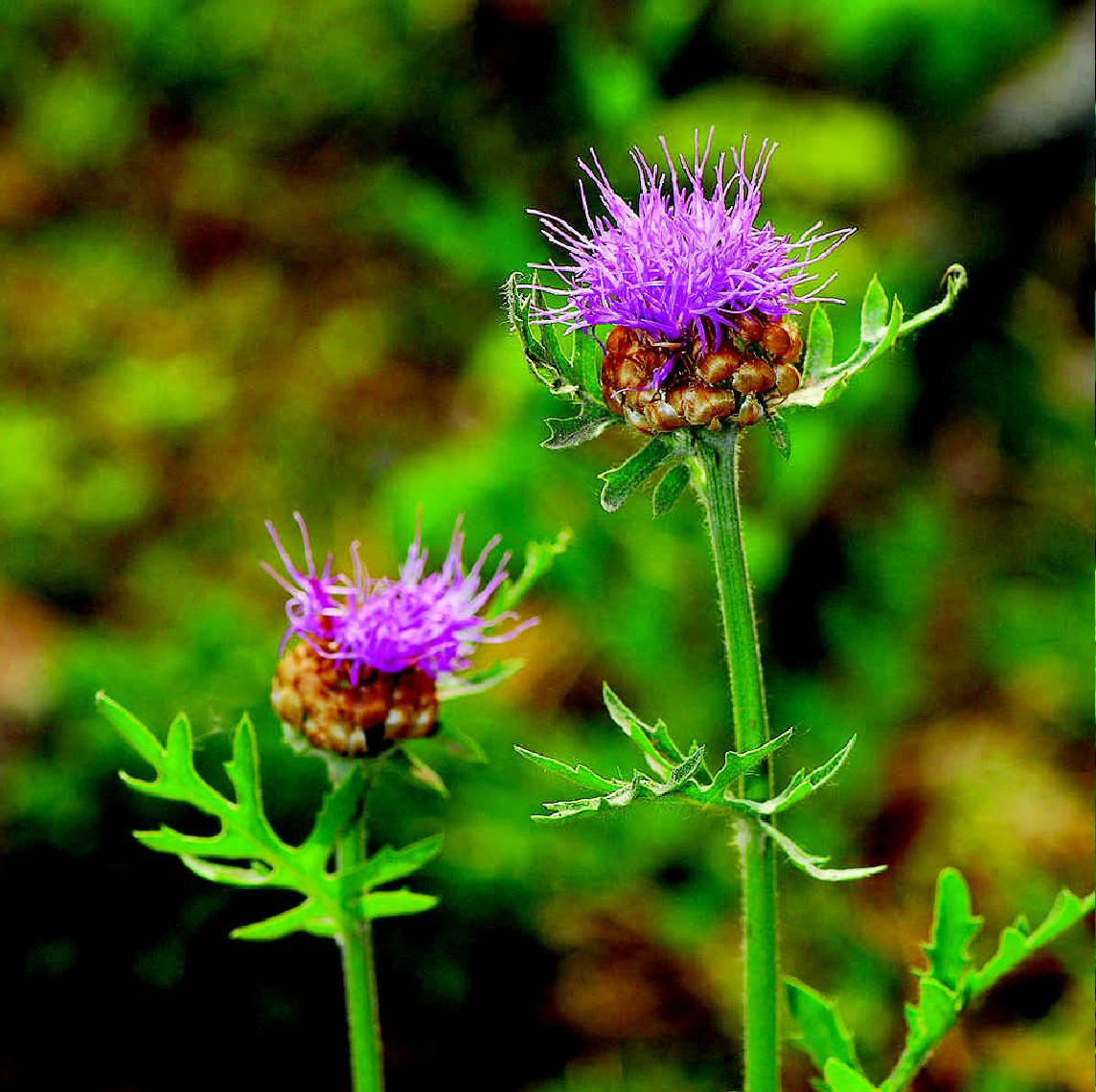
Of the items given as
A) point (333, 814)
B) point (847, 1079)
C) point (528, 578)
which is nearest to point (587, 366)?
point (528, 578)

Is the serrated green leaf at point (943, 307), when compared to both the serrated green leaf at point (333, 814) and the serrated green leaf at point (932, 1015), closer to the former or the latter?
the serrated green leaf at point (932, 1015)

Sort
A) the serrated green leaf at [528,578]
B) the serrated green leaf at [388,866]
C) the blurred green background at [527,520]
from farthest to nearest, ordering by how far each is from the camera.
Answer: the blurred green background at [527,520]
the serrated green leaf at [528,578]
the serrated green leaf at [388,866]

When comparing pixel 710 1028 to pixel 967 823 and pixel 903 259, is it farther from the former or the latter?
pixel 903 259

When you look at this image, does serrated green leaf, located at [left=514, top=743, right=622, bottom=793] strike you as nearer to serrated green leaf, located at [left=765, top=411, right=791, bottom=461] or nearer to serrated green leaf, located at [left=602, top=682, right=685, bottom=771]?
serrated green leaf, located at [left=602, top=682, right=685, bottom=771]

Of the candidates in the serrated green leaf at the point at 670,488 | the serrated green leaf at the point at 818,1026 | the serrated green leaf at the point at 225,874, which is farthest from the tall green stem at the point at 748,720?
the serrated green leaf at the point at 225,874

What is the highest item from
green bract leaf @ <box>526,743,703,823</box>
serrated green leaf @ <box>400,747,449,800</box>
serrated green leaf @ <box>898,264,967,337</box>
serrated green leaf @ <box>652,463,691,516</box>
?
serrated green leaf @ <box>898,264,967,337</box>

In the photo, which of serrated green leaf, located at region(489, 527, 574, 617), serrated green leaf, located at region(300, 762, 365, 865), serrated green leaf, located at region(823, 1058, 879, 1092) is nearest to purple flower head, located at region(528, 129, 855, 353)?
serrated green leaf, located at region(489, 527, 574, 617)

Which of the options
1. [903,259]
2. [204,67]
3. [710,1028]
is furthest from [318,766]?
[204,67]
